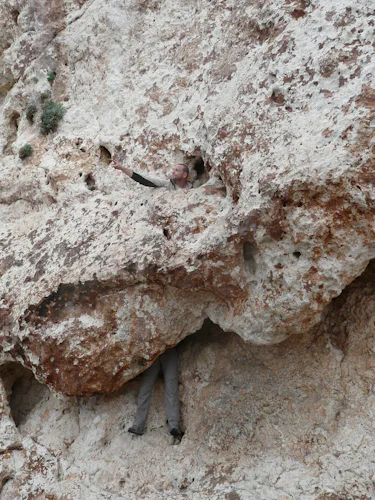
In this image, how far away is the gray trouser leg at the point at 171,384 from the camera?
5.67m

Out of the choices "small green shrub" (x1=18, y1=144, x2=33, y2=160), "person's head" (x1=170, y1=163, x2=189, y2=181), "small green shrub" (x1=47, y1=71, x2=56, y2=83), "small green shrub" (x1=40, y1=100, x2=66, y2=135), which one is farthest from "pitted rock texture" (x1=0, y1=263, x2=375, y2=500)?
"small green shrub" (x1=47, y1=71, x2=56, y2=83)

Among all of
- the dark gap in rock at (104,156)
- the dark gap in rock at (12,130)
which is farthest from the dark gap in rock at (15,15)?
the dark gap in rock at (104,156)

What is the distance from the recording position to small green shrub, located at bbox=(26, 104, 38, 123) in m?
7.56

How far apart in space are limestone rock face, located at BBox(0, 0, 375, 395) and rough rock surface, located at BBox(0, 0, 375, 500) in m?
0.02

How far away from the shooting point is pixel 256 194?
177 inches

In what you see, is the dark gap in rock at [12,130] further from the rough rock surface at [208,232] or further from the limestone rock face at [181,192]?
the rough rock surface at [208,232]

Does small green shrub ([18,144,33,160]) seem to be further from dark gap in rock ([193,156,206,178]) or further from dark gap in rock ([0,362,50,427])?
dark gap in rock ([0,362,50,427])

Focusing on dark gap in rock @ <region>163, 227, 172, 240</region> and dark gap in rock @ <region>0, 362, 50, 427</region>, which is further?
dark gap in rock @ <region>0, 362, 50, 427</region>

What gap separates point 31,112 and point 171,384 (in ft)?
16.3

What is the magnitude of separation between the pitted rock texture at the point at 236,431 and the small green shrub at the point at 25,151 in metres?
3.81

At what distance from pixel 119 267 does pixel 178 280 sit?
725 millimetres

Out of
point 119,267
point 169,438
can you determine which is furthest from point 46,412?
point 119,267

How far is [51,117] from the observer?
7.15m

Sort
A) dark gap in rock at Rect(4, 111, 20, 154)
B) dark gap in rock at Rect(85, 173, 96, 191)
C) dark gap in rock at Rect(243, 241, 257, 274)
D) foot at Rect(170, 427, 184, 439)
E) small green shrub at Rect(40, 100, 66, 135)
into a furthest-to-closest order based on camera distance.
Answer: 1. dark gap in rock at Rect(4, 111, 20, 154)
2. small green shrub at Rect(40, 100, 66, 135)
3. dark gap in rock at Rect(85, 173, 96, 191)
4. foot at Rect(170, 427, 184, 439)
5. dark gap in rock at Rect(243, 241, 257, 274)
